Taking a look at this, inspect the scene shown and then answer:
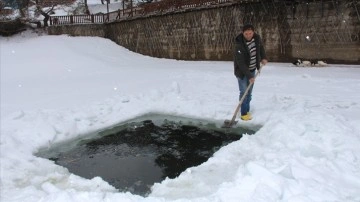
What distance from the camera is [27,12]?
995 inches

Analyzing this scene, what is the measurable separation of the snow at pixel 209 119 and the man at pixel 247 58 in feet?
1.68

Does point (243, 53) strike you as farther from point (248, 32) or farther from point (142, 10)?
point (142, 10)

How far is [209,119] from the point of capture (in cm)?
820

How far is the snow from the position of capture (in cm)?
439

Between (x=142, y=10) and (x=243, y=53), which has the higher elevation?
(x=142, y=10)

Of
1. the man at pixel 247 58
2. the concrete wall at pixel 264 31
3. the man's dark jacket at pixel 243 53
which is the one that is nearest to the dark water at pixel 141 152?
the man at pixel 247 58

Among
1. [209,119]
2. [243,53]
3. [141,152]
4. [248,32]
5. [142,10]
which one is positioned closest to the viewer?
Result: [141,152]

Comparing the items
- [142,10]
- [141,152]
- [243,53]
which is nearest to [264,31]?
[243,53]

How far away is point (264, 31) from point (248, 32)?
9.63 metres

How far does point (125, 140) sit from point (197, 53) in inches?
498

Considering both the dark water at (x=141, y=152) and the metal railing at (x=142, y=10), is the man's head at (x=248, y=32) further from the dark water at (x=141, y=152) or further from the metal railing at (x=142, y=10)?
the metal railing at (x=142, y=10)

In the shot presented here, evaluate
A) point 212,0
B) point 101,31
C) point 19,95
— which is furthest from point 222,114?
point 101,31

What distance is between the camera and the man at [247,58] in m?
7.22

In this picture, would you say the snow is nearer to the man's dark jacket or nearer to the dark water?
the dark water
